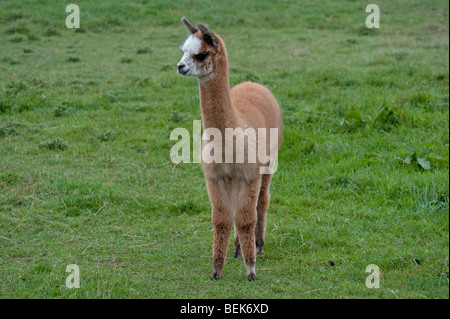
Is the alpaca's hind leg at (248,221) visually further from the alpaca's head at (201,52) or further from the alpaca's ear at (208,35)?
the alpaca's ear at (208,35)

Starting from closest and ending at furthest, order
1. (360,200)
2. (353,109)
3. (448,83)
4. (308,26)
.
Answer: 1. (360,200)
2. (353,109)
3. (448,83)
4. (308,26)

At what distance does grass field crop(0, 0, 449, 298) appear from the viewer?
520cm

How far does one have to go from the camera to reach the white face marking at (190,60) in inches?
180

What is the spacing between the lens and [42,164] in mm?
7617

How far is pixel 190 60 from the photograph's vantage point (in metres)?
4.63

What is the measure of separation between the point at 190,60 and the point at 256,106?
1.23 metres

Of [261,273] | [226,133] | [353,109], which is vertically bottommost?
[261,273]

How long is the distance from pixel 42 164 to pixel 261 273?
3.52 meters

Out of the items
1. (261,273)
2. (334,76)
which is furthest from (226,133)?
(334,76)

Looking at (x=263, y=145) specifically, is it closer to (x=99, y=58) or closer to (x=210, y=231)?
(x=210, y=231)

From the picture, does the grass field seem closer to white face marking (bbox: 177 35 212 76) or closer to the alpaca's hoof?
the alpaca's hoof

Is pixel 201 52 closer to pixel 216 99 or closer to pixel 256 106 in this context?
pixel 216 99

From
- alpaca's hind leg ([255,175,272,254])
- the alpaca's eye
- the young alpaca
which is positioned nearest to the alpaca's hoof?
the young alpaca
